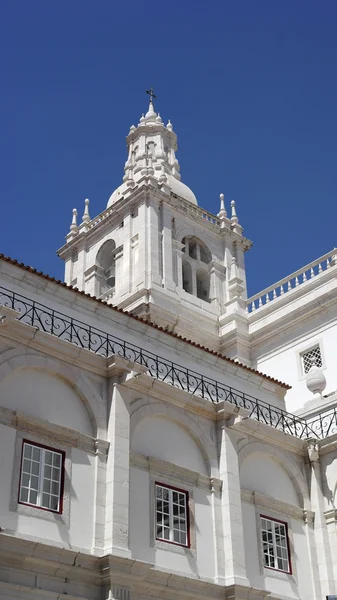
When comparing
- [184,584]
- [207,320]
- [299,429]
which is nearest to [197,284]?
[207,320]

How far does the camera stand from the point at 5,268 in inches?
854

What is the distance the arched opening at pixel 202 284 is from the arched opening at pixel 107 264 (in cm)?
363

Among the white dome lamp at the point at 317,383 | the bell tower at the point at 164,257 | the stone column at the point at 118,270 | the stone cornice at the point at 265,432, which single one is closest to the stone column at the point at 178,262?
the bell tower at the point at 164,257

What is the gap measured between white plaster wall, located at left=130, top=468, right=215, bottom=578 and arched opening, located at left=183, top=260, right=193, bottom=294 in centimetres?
1766

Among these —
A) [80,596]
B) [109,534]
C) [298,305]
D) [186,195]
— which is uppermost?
[186,195]

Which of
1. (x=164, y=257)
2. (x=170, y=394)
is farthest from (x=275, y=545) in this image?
(x=164, y=257)

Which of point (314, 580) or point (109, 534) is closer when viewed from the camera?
point (109, 534)

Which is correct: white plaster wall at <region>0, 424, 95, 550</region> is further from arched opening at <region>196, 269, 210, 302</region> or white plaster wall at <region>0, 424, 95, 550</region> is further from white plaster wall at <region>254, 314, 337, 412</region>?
arched opening at <region>196, 269, 210, 302</region>

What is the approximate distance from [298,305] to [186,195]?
1119cm

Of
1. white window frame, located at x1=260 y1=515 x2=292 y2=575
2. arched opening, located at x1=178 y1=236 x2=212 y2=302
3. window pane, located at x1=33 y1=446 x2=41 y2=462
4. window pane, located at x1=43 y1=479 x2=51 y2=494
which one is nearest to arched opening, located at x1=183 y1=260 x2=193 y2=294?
arched opening, located at x1=178 y1=236 x2=212 y2=302

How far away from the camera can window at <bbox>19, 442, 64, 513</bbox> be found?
51.5 feet

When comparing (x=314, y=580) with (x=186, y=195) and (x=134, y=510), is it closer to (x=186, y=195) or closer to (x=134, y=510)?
(x=134, y=510)

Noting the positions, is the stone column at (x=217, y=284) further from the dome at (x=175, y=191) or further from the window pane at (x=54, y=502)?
the window pane at (x=54, y=502)

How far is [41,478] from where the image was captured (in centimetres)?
1593
